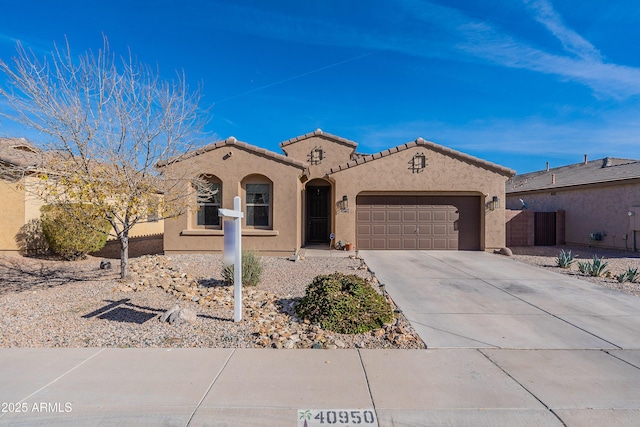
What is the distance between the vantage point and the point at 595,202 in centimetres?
1577

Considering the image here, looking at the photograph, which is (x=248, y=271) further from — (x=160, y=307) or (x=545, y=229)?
(x=545, y=229)

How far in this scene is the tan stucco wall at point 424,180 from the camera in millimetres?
13789

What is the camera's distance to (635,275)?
8594mm

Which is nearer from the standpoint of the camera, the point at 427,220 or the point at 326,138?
A: the point at 427,220

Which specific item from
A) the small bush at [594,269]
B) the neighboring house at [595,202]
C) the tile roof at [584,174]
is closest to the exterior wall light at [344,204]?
the small bush at [594,269]

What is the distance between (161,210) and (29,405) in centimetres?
501

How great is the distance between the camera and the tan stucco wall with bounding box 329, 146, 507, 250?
45.2 ft

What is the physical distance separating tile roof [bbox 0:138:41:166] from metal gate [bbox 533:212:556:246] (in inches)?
775

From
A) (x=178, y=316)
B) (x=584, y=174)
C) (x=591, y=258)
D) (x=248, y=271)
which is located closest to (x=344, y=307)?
(x=178, y=316)

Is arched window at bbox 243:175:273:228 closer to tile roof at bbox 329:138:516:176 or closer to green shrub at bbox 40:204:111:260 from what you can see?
tile roof at bbox 329:138:516:176

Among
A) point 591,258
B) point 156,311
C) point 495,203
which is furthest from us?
point 495,203

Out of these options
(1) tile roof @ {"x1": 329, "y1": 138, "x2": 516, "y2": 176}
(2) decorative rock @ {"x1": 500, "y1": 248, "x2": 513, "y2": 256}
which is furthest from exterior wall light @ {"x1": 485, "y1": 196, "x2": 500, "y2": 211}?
(2) decorative rock @ {"x1": 500, "y1": 248, "x2": 513, "y2": 256}

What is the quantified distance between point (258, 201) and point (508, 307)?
29.1 ft

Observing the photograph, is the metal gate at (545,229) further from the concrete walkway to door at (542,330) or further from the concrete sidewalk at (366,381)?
the concrete sidewalk at (366,381)
